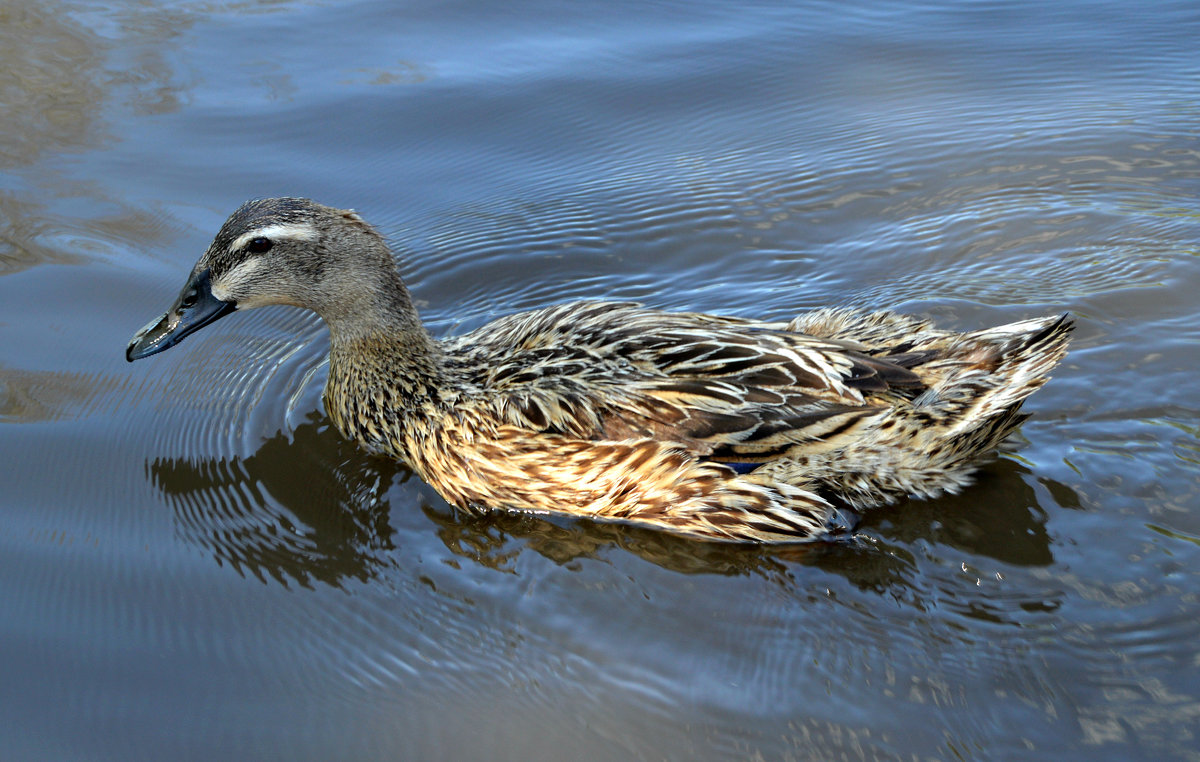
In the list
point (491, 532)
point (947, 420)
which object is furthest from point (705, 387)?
point (491, 532)

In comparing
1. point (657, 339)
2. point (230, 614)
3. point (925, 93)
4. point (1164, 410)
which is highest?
point (925, 93)

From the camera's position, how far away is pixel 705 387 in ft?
17.2

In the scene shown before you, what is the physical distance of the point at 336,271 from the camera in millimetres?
5934

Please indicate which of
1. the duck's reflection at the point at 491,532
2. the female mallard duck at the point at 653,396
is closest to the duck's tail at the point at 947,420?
the female mallard duck at the point at 653,396

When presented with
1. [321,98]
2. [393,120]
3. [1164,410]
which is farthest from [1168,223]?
[321,98]

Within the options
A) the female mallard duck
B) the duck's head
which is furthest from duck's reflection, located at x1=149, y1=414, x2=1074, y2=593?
the duck's head

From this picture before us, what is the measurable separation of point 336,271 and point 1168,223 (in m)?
5.39

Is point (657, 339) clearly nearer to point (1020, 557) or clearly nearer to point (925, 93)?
point (1020, 557)

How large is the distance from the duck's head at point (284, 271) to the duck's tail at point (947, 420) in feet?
8.36

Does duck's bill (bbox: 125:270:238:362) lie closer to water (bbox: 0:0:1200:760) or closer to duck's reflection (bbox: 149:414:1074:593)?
water (bbox: 0:0:1200:760)

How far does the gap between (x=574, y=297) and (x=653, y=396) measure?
215cm

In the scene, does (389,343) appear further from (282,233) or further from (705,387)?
(705,387)

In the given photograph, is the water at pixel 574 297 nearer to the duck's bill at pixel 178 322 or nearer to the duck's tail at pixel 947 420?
the duck's tail at pixel 947 420

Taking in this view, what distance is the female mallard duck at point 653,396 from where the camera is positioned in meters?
5.16
